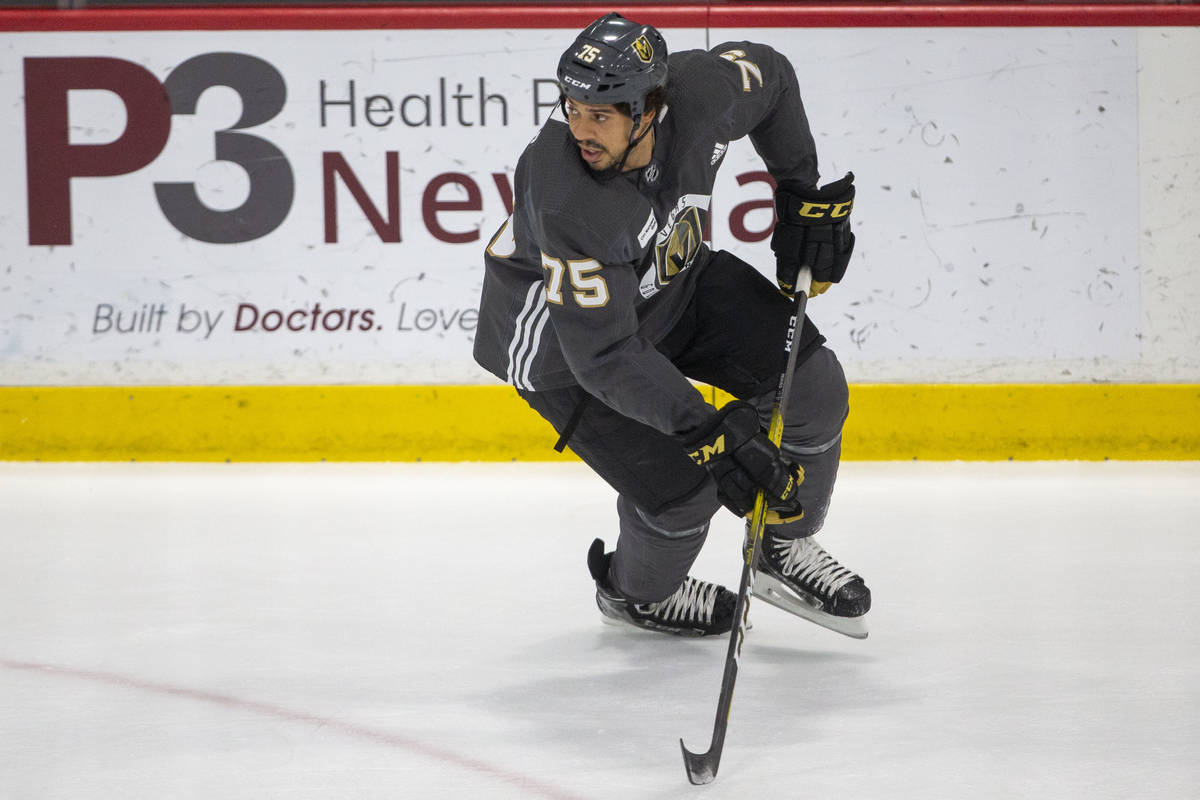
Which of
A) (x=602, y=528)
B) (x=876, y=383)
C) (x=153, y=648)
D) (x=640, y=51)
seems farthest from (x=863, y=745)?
(x=876, y=383)

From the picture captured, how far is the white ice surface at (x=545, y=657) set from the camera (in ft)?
5.51

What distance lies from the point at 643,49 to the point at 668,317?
1.73 ft

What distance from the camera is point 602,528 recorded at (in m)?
3.31

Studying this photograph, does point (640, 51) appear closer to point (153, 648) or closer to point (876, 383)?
point (153, 648)

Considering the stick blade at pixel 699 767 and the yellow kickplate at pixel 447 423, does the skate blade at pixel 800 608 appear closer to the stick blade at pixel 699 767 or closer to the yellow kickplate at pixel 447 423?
the stick blade at pixel 699 767

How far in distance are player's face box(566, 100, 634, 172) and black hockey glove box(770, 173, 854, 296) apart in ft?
1.78

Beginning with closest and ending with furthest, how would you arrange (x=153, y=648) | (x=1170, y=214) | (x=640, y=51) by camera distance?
(x=640, y=51) < (x=153, y=648) < (x=1170, y=214)

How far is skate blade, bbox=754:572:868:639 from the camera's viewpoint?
7.46 feet

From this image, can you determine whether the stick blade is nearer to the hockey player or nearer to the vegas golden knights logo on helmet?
the hockey player

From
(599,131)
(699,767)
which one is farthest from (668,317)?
(699,767)

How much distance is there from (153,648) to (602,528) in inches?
50.2

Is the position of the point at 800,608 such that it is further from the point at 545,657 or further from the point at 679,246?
the point at 679,246

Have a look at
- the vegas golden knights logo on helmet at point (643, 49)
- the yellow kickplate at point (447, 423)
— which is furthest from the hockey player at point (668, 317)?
the yellow kickplate at point (447, 423)

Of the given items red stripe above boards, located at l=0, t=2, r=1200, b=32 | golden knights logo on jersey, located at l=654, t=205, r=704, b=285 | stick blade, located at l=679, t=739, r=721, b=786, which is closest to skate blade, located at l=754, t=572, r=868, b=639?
golden knights logo on jersey, located at l=654, t=205, r=704, b=285
